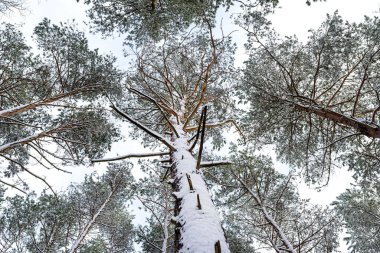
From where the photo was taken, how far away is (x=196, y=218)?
6.88 feet

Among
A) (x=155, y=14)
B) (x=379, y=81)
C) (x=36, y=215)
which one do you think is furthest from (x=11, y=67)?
(x=379, y=81)

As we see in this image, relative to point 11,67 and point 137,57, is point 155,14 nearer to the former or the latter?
point 137,57

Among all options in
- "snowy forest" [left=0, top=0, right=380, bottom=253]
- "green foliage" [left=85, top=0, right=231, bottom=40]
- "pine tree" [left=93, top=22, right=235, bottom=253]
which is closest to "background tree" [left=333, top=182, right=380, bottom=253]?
"snowy forest" [left=0, top=0, right=380, bottom=253]

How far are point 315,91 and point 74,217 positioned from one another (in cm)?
988

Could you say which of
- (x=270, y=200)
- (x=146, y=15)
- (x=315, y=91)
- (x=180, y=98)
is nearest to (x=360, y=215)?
(x=270, y=200)

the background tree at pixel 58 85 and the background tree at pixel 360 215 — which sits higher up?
the background tree at pixel 58 85

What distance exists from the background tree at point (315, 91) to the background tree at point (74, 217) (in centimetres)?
691

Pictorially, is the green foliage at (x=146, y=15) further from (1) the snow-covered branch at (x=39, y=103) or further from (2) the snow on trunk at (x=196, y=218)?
(2) the snow on trunk at (x=196, y=218)

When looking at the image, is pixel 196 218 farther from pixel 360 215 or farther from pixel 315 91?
pixel 360 215

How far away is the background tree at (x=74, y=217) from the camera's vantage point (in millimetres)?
10023

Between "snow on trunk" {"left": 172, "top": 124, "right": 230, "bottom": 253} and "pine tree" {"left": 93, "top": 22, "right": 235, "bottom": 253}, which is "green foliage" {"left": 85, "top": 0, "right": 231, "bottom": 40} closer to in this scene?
"pine tree" {"left": 93, "top": 22, "right": 235, "bottom": 253}

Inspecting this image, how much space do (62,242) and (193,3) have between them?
10591 mm

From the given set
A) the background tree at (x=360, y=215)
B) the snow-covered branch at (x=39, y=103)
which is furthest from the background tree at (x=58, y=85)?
the background tree at (x=360, y=215)

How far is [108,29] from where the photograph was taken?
24.4ft
